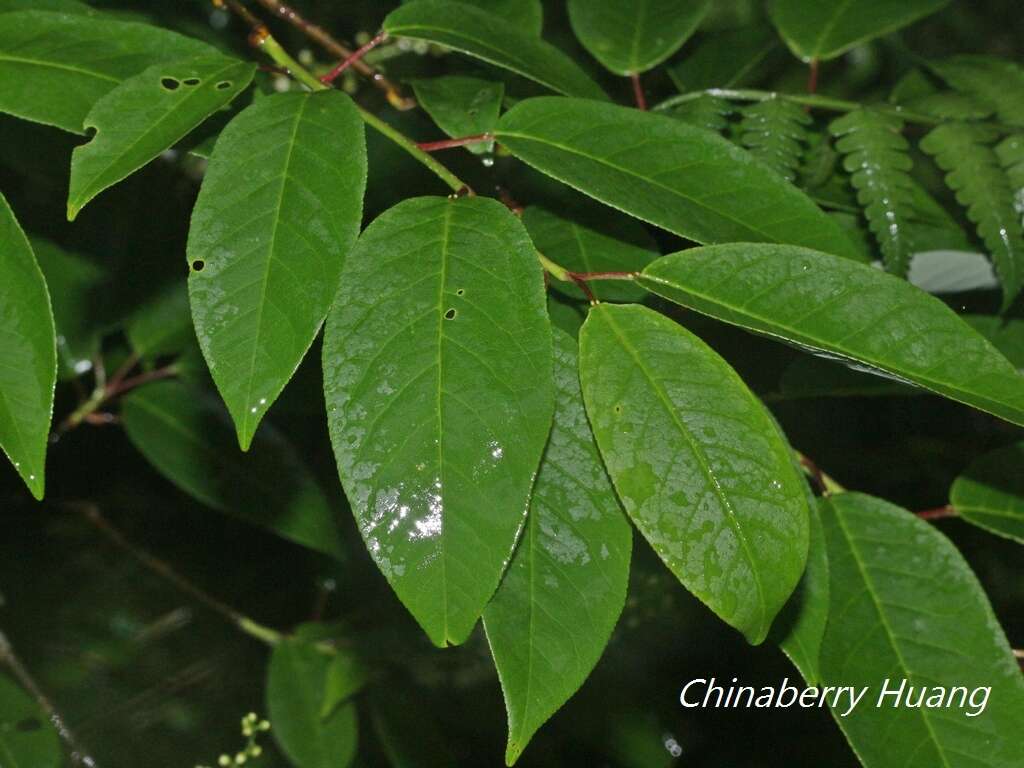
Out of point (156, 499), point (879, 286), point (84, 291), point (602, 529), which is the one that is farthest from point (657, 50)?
point (156, 499)

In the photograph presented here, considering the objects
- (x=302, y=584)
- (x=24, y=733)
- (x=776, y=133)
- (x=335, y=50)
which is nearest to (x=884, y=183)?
(x=776, y=133)

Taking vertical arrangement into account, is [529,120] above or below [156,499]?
above

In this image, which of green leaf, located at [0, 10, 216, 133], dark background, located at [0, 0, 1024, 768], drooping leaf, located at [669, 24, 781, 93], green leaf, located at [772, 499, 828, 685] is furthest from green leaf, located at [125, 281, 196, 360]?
green leaf, located at [772, 499, 828, 685]

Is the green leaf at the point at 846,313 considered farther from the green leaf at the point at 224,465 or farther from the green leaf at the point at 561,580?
the green leaf at the point at 224,465

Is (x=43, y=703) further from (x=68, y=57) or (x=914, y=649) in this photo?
(x=914, y=649)

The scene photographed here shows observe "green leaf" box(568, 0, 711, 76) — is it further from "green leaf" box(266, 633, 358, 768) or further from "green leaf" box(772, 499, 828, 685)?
"green leaf" box(266, 633, 358, 768)

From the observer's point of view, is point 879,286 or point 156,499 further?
point 156,499

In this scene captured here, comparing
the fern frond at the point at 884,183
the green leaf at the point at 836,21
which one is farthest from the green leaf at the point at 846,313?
the green leaf at the point at 836,21

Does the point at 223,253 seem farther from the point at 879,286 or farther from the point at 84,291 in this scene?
the point at 84,291
